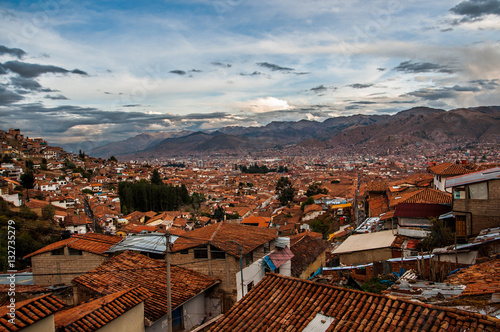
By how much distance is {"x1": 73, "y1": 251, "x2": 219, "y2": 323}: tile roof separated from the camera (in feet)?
27.3

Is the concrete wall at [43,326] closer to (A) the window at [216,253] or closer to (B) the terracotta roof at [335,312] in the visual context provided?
(B) the terracotta roof at [335,312]

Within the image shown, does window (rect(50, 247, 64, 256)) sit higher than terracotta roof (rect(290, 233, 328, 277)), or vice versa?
window (rect(50, 247, 64, 256))

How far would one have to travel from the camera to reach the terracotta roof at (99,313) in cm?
559

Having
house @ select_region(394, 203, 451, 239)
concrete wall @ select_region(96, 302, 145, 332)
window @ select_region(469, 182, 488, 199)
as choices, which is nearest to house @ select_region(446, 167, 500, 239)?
window @ select_region(469, 182, 488, 199)

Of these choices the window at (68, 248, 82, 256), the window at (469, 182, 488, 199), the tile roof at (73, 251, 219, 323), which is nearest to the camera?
the tile roof at (73, 251, 219, 323)

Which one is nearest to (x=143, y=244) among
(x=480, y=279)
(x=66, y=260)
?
(x=66, y=260)

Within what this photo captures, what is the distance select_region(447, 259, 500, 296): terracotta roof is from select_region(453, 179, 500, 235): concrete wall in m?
3.60

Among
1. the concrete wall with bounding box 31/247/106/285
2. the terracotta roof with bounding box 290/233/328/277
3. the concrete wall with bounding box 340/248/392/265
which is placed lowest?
the terracotta roof with bounding box 290/233/328/277

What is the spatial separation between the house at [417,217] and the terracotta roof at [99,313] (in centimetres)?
1024

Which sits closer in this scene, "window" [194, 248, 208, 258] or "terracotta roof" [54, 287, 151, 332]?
"terracotta roof" [54, 287, 151, 332]

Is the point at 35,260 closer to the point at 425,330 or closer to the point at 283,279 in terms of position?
the point at 283,279

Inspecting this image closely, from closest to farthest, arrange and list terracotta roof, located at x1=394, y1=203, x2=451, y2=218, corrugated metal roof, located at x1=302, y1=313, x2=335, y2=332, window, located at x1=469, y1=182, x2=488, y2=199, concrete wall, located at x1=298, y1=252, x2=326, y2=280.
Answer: corrugated metal roof, located at x1=302, y1=313, x2=335, y2=332 < window, located at x1=469, y1=182, x2=488, y2=199 < terracotta roof, located at x1=394, y1=203, x2=451, y2=218 < concrete wall, located at x1=298, y1=252, x2=326, y2=280

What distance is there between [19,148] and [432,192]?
93.6m

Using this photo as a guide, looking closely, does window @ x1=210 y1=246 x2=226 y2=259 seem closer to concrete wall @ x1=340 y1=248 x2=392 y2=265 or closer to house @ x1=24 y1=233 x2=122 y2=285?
house @ x1=24 y1=233 x2=122 y2=285
